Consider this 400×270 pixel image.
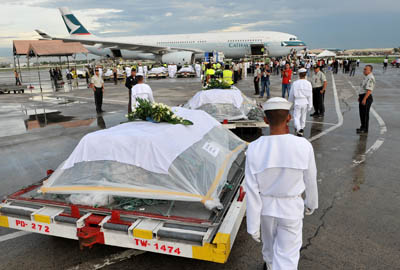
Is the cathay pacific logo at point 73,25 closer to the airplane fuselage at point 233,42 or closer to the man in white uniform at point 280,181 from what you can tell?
the airplane fuselage at point 233,42

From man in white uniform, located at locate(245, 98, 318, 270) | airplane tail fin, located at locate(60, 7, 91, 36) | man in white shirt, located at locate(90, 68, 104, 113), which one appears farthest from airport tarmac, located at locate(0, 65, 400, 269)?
airplane tail fin, located at locate(60, 7, 91, 36)

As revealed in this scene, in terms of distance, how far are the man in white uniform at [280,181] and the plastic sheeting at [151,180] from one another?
2.60 ft

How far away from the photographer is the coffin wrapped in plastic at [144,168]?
3406 mm

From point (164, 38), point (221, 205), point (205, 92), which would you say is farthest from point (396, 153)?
point (164, 38)

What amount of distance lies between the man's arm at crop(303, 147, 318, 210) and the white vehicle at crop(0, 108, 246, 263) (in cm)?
81

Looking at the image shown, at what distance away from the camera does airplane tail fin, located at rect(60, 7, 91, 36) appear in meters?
46.4

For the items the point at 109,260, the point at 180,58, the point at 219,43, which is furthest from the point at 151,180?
the point at 219,43

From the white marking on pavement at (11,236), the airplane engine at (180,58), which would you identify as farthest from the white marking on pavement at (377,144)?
the airplane engine at (180,58)

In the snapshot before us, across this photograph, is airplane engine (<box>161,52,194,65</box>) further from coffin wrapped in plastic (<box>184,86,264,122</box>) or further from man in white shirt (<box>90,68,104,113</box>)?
coffin wrapped in plastic (<box>184,86,264,122</box>)

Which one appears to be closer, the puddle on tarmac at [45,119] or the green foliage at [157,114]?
the green foliage at [157,114]

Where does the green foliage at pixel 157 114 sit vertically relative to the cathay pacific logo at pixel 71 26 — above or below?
below

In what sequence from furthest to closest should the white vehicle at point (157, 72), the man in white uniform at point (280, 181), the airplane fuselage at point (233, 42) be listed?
the airplane fuselage at point (233, 42) → the white vehicle at point (157, 72) → the man in white uniform at point (280, 181)

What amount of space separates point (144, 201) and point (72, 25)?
50972 millimetres

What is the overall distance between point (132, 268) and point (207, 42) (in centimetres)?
4302
